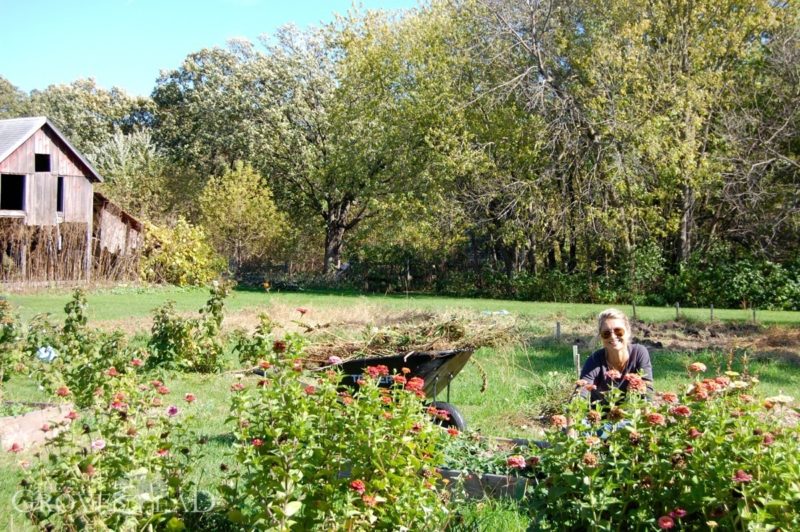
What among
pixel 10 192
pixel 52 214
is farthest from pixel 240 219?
pixel 10 192

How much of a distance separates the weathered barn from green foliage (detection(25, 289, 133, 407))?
1619 centimetres

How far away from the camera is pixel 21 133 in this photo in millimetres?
26609

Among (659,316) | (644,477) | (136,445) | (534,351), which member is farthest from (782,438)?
(659,316)

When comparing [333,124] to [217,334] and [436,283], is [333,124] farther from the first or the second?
[217,334]

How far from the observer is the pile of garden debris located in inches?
216

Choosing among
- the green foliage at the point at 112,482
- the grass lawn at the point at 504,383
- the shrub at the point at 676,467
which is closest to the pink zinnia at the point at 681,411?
the shrub at the point at 676,467

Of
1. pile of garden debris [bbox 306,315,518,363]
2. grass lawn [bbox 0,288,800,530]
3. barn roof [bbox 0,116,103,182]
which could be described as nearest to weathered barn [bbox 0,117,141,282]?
barn roof [bbox 0,116,103,182]

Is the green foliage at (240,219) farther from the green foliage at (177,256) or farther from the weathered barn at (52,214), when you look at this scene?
the weathered barn at (52,214)

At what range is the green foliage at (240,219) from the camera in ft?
102

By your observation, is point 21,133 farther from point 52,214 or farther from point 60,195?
point 52,214

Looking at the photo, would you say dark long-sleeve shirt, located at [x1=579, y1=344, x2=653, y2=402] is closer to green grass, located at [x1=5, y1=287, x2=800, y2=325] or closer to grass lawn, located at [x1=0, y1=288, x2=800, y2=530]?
grass lawn, located at [x1=0, y1=288, x2=800, y2=530]

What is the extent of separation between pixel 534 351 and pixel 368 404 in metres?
9.15

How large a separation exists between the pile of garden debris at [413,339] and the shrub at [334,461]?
2234 millimetres

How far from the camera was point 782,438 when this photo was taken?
2.84 meters
